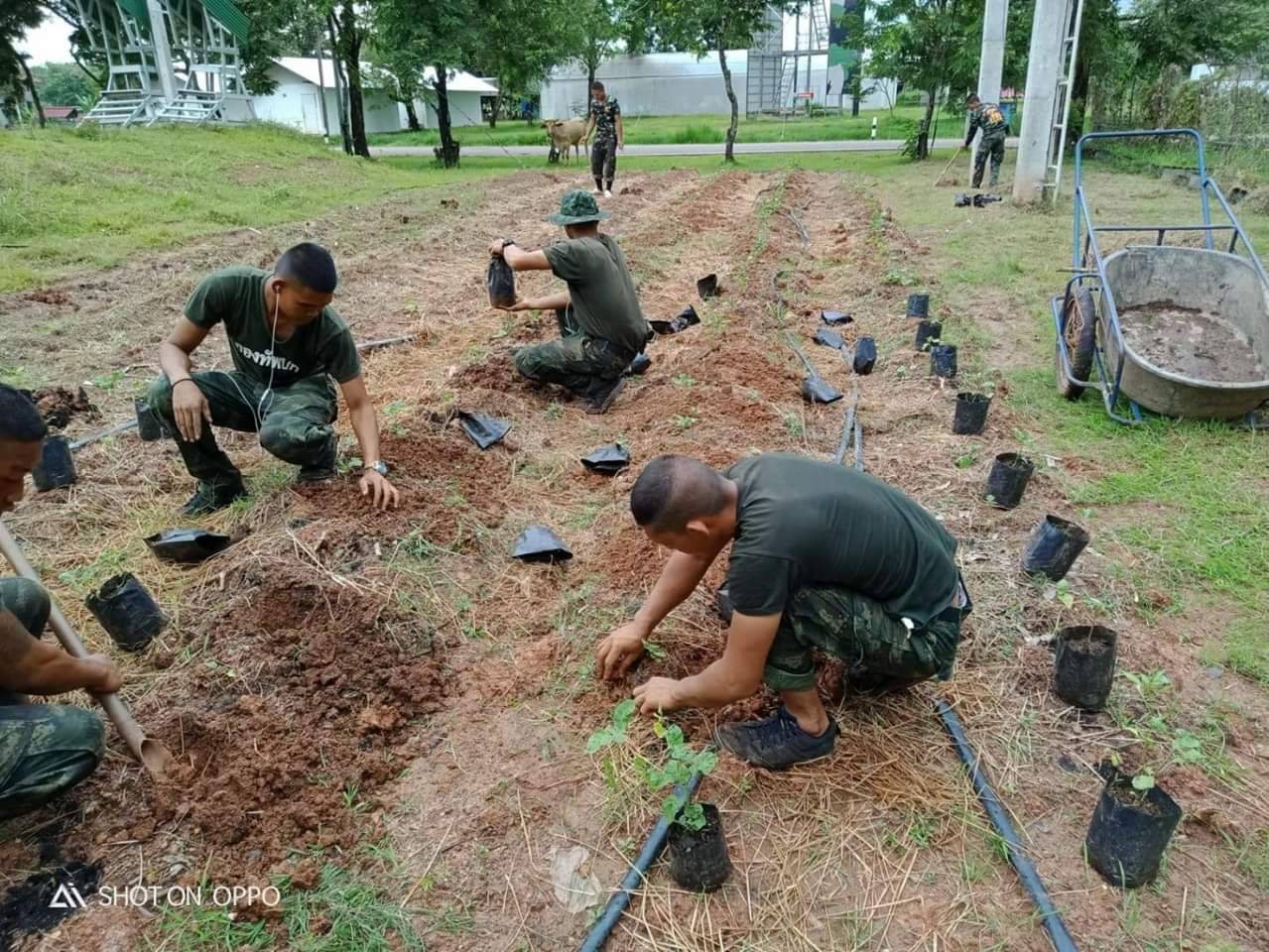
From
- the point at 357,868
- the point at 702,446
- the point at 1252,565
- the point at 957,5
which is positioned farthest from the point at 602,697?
the point at 957,5

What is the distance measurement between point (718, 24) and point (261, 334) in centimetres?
1971

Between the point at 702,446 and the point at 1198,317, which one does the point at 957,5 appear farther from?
the point at 702,446

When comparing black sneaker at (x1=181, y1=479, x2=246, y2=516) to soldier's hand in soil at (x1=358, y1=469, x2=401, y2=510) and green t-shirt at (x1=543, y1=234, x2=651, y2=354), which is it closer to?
soldier's hand in soil at (x1=358, y1=469, x2=401, y2=510)

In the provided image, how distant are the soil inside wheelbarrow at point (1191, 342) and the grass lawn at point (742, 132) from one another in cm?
1777

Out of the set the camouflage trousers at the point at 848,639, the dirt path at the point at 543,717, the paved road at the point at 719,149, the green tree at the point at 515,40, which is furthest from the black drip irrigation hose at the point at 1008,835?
the paved road at the point at 719,149

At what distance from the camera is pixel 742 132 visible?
99.1 ft

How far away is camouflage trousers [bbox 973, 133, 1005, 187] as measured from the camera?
14070 millimetres

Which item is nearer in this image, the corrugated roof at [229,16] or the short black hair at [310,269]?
the short black hair at [310,269]

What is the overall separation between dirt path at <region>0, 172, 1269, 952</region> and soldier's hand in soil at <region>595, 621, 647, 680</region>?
78 millimetres

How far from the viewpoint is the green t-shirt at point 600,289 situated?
493 centimetres

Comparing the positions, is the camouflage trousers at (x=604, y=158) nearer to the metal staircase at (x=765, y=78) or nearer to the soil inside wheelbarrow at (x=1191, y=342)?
the soil inside wheelbarrow at (x=1191, y=342)

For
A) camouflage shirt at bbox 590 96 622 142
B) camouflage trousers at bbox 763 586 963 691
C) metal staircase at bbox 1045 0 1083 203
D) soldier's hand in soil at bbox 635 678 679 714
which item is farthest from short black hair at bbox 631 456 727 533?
camouflage shirt at bbox 590 96 622 142

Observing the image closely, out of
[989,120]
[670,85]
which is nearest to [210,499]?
[989,120]

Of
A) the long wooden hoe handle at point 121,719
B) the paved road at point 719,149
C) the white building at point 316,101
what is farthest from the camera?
the white building at point 316,101
